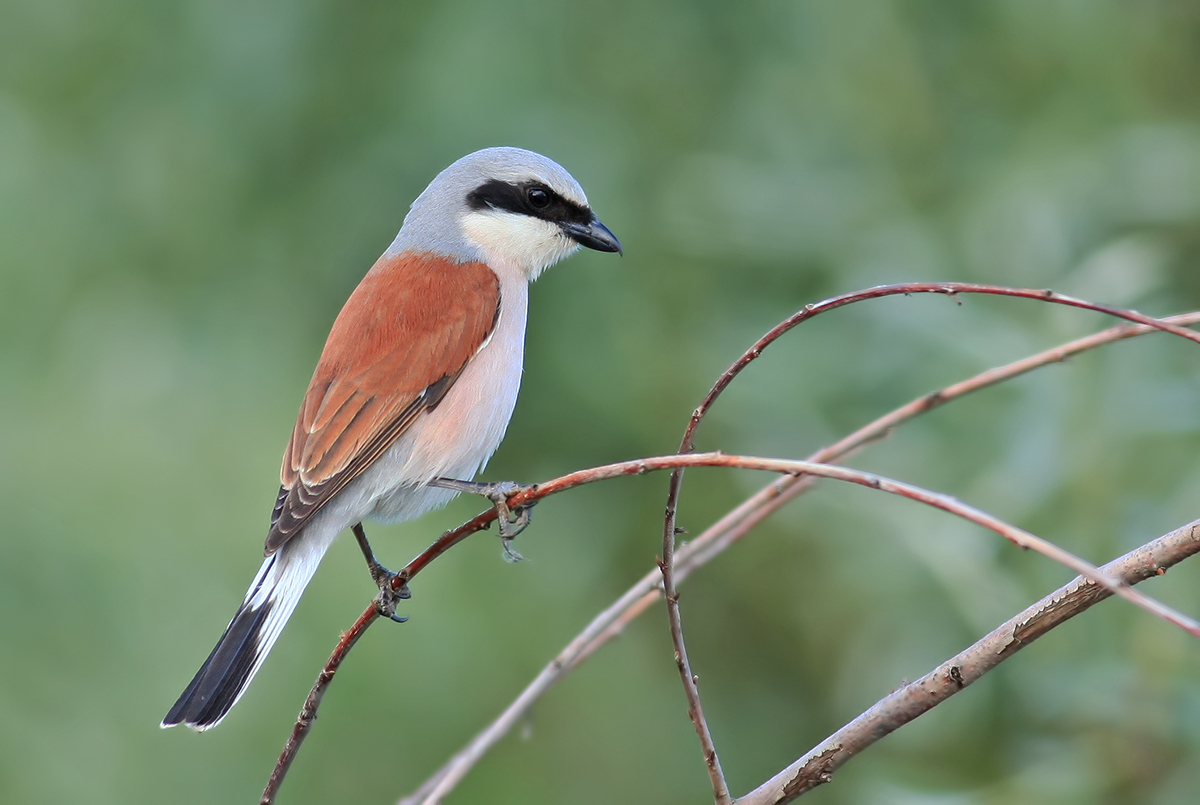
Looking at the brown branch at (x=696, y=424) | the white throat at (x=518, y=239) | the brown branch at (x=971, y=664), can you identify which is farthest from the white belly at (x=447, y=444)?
the brown branch at (x=971, y=664)

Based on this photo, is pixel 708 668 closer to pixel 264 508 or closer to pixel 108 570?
pixel 264 508

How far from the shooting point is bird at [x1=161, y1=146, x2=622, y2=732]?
239 cm

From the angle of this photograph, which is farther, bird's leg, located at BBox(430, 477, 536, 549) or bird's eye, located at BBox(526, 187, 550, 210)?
bird's eye, located at BBox(526, 187, 550, 210)

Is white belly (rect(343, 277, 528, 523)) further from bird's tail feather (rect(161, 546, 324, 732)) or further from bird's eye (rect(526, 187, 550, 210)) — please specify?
bird's eye (rect(526, 187, 550, 210))

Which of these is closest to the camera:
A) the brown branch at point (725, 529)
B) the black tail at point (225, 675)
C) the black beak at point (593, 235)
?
the brown branch at point (725, 529)

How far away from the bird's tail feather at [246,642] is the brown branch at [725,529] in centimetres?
46

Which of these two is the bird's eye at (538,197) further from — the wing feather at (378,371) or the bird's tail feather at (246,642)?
the bird's tail feather at (246,642)

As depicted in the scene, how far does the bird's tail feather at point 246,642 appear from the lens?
2.17m

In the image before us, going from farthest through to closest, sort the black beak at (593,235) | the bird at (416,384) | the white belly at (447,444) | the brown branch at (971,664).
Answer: the black beak at (593,235)
the white belly at (447,444)
the bird at (416,384)
the brown branch at (971,664)

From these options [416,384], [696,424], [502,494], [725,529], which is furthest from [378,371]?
[696,424]

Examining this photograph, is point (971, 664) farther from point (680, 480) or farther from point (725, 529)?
point (725, 529)

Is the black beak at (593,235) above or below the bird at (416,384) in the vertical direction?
above

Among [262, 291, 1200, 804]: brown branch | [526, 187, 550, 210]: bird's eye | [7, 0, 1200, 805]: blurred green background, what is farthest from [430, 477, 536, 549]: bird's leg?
[526, 187, 550, 210]: bird's eye

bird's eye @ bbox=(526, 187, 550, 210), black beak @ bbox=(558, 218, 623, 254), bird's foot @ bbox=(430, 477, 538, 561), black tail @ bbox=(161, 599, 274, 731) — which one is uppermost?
bird's eye @ bbox=(526, 187, 550, 210)
